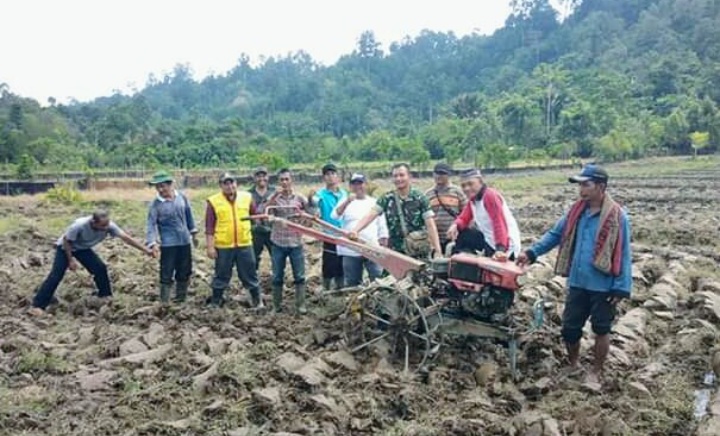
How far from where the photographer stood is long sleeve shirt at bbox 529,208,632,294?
5402mm

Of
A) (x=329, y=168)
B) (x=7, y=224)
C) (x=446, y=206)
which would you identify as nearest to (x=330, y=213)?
(x=329, y=168)

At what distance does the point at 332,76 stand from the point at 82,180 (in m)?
79.4

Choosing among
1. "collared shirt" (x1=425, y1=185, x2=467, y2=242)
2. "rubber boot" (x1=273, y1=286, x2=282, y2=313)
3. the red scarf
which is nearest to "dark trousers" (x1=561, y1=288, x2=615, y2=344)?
the red scarf

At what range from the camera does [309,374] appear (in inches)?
211

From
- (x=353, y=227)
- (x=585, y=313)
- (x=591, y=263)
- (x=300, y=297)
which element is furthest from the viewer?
(x=300, y=297)

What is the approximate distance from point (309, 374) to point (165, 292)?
10.6 ft

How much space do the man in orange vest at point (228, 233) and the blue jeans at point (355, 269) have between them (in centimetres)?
106

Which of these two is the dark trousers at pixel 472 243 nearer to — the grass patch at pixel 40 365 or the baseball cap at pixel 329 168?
the baseball cap at pixel 329 168

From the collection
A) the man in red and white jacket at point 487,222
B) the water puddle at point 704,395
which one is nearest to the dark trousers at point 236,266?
the man in red and white jacket at point 487,222

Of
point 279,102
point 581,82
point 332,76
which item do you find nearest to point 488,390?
point 581,82

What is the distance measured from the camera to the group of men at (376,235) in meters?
5.49

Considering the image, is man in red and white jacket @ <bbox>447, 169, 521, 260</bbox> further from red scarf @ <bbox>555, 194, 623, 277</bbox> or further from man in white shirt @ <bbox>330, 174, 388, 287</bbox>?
man in white shirt @ <bbox>330, 174, 388, 287</bbox>

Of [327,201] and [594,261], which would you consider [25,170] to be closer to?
[327,201]

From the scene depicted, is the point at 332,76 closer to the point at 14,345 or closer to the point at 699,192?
the point at 699,192
